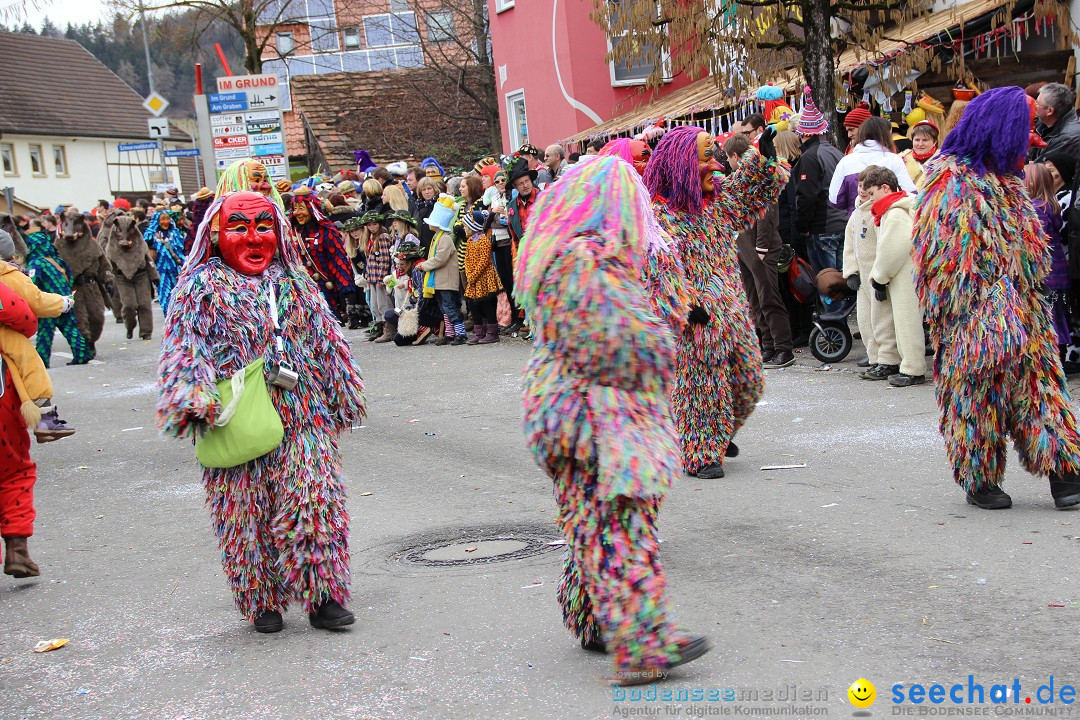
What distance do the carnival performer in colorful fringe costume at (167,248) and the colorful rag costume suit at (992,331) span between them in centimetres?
1452

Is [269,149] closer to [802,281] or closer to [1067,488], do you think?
[802,281]

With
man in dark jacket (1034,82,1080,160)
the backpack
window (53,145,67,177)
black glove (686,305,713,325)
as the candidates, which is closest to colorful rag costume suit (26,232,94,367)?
the backpack

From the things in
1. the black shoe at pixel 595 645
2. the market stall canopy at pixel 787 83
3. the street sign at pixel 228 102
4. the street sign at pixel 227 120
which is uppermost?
the street sign at pixel 228 102

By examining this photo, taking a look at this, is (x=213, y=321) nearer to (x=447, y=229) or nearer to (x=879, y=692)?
(x=879, y=692)

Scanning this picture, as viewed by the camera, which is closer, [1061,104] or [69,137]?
[1061,104]

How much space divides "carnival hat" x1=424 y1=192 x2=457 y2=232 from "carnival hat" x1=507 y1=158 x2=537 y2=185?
1351 mm

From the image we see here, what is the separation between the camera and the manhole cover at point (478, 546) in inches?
251

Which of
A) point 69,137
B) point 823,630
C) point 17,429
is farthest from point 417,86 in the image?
point 823,630

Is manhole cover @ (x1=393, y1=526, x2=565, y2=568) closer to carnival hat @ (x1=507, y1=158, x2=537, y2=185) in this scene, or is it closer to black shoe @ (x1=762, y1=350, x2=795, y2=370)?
black shoe @ (x1=762, y1=350, x2=795, y2=370)

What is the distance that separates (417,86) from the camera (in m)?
38.5

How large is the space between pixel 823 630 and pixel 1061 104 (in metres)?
6.02

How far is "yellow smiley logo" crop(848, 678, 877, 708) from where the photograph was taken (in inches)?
161

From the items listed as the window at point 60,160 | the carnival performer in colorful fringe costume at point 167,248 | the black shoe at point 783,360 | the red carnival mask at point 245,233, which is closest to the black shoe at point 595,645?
the red carnival mask at point 245,233

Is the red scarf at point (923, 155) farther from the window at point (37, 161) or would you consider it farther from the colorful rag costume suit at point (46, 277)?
the window at point (37, 161)
